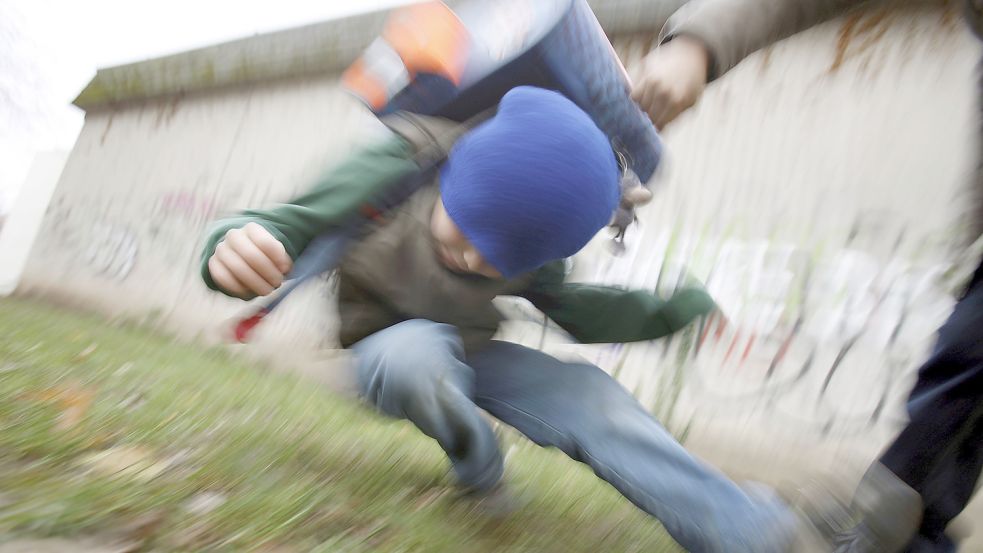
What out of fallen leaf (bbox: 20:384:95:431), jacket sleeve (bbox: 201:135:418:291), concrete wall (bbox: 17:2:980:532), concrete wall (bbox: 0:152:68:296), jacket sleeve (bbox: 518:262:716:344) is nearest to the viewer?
jacket sleeve (bbox: 201:135:418:291)

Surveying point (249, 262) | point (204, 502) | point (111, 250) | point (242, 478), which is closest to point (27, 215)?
point (111, 250)

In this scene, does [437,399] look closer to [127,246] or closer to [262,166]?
[262,166]

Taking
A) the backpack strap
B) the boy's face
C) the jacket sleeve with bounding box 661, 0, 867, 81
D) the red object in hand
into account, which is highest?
the jacket sleeve with bounding box 661, 0, 867, 81

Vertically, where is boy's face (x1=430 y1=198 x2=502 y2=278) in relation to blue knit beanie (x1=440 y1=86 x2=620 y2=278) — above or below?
below

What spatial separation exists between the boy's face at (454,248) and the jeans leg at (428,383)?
5.1 inches

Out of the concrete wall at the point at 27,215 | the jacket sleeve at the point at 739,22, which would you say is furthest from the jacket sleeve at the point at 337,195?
the concrete wall at the point at 27,215

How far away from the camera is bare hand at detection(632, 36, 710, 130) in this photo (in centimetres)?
111

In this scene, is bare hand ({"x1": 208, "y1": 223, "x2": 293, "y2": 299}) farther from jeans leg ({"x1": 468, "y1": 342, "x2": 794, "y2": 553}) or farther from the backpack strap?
jeans leg ({"x1": 468, "y1": 342, "x2": 794, "y2": 553})

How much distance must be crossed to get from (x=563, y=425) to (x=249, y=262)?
670 millimetres

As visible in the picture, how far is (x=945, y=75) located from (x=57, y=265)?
7202mm

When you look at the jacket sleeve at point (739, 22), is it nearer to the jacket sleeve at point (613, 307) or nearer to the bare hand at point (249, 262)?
the jacket sleeve at point (613, 307)

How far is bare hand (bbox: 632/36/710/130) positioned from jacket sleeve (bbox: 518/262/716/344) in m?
0.42

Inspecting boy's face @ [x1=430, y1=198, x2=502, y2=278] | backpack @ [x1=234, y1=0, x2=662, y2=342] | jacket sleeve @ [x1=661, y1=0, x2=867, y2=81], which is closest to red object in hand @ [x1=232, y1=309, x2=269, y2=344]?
backpack @ [x1=234, y1=0, x2=662, y2=342]

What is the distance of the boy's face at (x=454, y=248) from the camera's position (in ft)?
3.97
